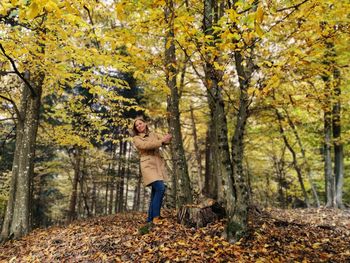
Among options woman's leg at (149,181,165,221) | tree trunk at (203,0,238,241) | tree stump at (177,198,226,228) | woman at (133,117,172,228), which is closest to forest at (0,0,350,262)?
tree trunk at (203,0,238,241)

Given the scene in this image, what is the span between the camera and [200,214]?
5.72 meters

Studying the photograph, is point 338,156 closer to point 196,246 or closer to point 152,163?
point 152,163

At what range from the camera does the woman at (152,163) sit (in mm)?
5621

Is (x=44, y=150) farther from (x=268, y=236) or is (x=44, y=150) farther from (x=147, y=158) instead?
(x=268, y=236)

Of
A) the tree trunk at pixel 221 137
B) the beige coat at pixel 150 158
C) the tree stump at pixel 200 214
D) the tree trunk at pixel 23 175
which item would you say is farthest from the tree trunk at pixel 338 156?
the tree trunk at pixel 23 175

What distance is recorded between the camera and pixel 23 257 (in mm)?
5902

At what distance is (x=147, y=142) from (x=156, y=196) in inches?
42.5

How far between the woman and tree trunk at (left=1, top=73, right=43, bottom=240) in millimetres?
4313

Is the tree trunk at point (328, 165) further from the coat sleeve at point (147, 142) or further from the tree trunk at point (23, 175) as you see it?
the tree trunk at point (23, 175)

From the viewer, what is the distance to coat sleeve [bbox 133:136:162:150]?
556cm

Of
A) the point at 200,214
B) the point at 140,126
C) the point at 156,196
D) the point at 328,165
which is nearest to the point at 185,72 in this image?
the point at 140,126

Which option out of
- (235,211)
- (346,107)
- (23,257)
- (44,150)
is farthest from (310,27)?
(44,150)

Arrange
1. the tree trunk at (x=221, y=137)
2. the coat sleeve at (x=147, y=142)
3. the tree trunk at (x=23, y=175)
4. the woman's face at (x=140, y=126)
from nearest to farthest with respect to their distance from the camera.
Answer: the tree trunk at (x=221, y=137) < the coat sleeve at (x=147, y=142) < the woman's face at (x=140, y=126) < the tree trunk at (x=23, y=175)

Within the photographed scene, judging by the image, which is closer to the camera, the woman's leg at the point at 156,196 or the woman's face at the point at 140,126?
the woman's leg at the point at 156,196
